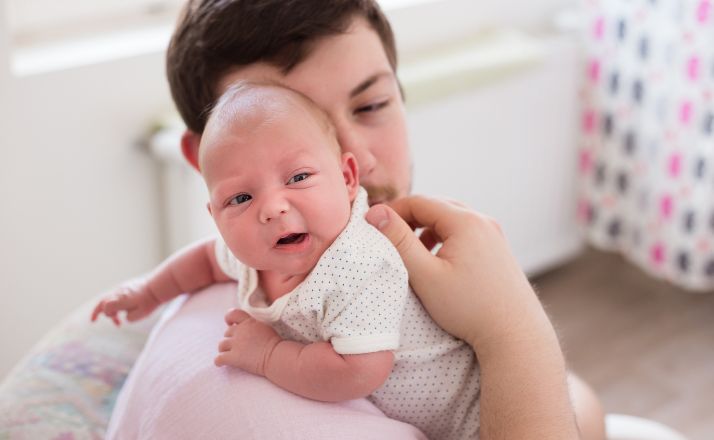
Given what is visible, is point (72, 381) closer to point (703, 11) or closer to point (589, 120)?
point (703, 11)

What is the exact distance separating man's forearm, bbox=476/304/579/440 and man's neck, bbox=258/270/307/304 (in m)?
0.23

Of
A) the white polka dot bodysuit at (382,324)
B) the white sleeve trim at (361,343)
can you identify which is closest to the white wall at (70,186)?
the white polka dot bodysuit at (382,324)

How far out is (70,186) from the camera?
2.10 meters

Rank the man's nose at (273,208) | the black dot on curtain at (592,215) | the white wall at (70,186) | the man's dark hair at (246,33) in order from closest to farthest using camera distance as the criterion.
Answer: the man's nose at (273,208), the man's dark hair at (246,33), the white wall at (70,186), the black dot on curtain at (592,215)

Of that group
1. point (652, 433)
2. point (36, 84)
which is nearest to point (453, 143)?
point (36, 84)

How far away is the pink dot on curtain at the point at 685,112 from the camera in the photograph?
2633 millimetres

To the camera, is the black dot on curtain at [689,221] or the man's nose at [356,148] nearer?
the man's nose at [356,148]

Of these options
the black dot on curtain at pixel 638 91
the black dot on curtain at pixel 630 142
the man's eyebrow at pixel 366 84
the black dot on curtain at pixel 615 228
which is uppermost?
the man's eyebrow at pixel 366 84

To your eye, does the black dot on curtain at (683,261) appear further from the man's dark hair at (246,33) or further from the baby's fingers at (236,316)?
the baby's fingers at (236,316)

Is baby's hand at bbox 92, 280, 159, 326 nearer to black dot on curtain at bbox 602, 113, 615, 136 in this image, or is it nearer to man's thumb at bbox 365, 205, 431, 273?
man's thumb at bbox 365, 205, 431, 273

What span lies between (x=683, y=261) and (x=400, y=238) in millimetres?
2085

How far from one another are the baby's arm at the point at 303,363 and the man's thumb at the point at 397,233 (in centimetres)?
12

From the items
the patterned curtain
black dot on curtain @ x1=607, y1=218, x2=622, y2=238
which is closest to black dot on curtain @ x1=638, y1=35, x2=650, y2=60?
the patterned curtain

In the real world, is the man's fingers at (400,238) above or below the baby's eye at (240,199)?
below
